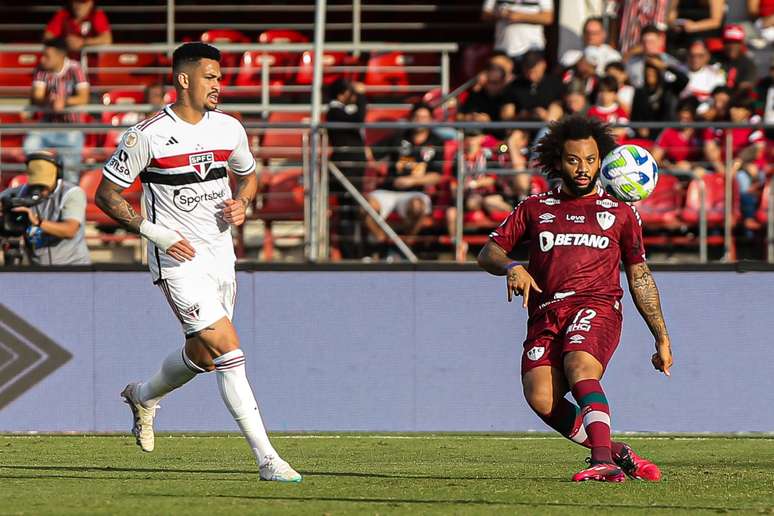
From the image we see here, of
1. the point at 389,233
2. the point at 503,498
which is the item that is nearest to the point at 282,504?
the point at 503,498

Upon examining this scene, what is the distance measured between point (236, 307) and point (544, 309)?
498 cm

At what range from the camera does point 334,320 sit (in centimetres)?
1262

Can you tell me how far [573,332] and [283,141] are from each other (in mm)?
9015

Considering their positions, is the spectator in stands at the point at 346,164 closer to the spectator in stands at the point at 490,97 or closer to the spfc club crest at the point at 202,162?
the spectator in stands at the point at 490,97

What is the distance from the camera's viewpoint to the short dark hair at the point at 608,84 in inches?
597

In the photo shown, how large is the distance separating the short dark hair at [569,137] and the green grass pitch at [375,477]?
1734mm

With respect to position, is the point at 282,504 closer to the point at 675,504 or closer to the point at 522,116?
the point at 675,504

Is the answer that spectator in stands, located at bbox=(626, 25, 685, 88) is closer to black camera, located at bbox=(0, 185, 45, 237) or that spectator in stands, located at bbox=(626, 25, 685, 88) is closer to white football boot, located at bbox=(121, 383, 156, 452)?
black camera, located at bbox=(0, 185, 45, 237)

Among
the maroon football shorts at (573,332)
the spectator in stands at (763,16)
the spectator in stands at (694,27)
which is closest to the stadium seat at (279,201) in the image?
the spectator in stands at (694,27)

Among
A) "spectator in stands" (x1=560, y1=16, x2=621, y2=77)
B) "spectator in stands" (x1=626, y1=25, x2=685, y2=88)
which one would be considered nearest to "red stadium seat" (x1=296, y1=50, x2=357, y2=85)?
"spectator in stands" (x1=560, y1=16, x2=621, y2=77)

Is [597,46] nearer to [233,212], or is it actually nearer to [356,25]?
[356,25]

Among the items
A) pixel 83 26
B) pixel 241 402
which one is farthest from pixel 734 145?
pixel 83 26

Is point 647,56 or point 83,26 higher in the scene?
point 83,26

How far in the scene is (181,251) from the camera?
8.02 meters
